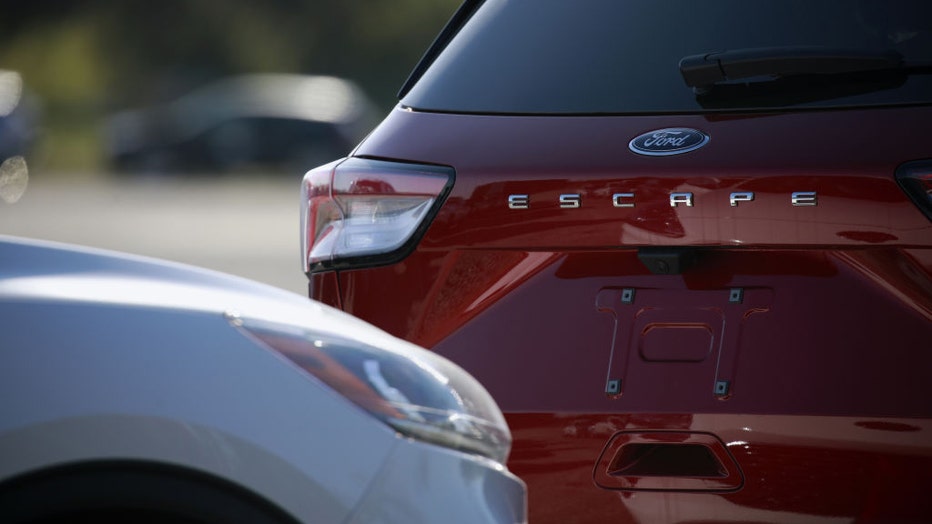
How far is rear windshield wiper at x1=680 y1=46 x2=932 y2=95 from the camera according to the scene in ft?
9.63

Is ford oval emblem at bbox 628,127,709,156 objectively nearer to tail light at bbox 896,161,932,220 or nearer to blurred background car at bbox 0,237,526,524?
tail light at bbox 896,161,932,220

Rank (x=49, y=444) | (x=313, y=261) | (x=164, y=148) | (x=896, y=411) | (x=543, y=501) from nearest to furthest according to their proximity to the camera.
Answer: (x=49, y=444) → (x=896, y=411) → (x=543, y=501) → (x=313, y=261) → (x=164, y=148)

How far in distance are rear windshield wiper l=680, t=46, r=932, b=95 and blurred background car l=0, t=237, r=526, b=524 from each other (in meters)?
0.92

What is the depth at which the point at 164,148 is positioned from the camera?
36.2m

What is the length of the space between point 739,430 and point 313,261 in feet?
3.39

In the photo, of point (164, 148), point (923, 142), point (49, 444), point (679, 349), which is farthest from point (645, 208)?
point (164, 148)

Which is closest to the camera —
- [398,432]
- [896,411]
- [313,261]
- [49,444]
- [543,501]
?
[49,444]

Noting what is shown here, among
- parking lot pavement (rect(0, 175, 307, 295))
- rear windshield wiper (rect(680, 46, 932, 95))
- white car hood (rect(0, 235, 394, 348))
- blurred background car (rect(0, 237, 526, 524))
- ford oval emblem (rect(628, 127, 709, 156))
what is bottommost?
parking lot pavement (rect(0, 175, 307, 295))

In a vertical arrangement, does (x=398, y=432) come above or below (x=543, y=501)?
above

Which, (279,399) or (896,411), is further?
(896,411)

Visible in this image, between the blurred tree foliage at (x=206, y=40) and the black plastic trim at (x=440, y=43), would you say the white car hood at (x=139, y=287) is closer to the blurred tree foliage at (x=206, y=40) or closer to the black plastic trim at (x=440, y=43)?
the black plastic trim at (x=440, y=43)

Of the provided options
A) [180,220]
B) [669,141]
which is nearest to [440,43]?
[669,141]

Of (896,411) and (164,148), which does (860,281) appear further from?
(164,148)

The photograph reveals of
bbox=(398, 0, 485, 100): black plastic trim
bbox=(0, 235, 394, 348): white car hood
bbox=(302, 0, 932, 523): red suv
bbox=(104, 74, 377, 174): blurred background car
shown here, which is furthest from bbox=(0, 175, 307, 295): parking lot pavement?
bbox=(0, 235, 394, 348): white car hood
